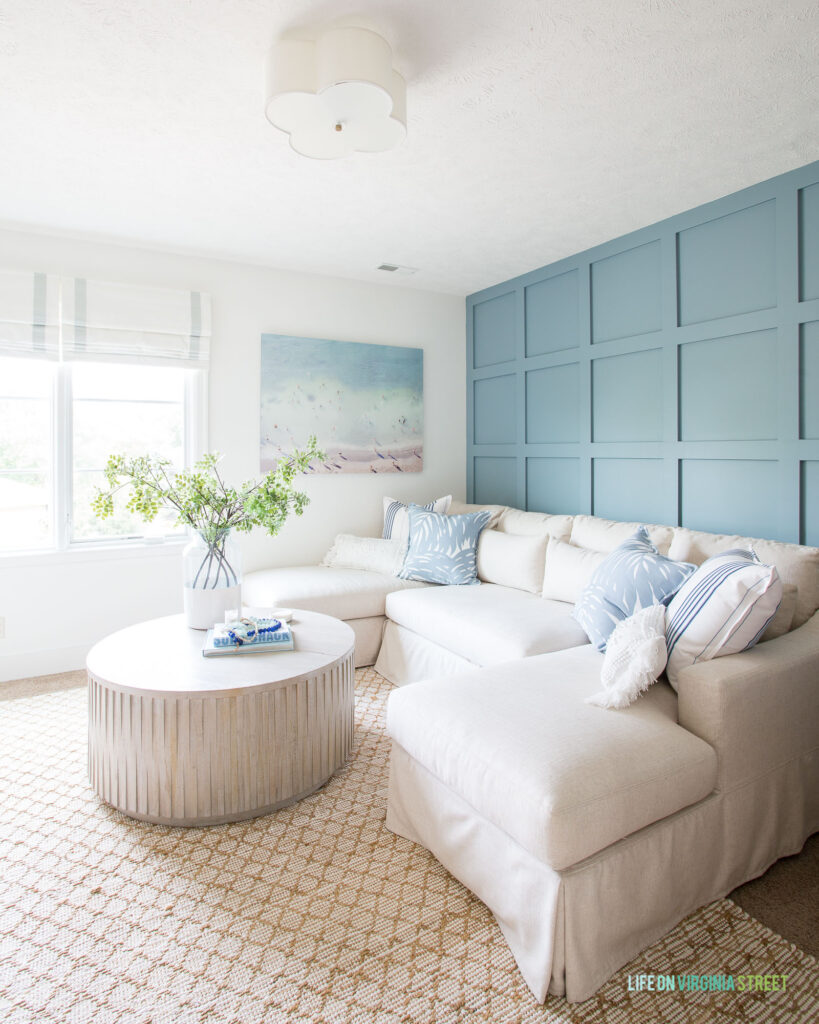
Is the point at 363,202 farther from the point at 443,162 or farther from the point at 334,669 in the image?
the point at 334,669

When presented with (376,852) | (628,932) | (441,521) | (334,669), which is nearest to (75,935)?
(376,852)

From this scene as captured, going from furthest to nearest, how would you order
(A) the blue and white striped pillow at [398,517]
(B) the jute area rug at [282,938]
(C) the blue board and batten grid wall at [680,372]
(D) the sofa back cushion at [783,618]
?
(A) the blue and white striped pillow at [398,517], (C) the blue board and batten grid wall at [680,372], (D) the sofa back cushion at [783,618], (B) the jute area rug at [282,938]

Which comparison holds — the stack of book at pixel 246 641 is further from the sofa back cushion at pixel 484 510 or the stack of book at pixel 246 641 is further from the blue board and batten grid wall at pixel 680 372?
the blue board and batten grid wall at pixel 680 372

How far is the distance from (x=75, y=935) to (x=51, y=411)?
9.07 feet

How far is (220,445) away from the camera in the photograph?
12.8 ft

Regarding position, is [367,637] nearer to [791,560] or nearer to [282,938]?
[282,938]

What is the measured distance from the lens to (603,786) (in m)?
1.46

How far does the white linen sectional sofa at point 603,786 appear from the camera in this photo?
1424 millimetres

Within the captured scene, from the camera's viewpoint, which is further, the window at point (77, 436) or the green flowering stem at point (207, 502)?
the window at point (77, 436)

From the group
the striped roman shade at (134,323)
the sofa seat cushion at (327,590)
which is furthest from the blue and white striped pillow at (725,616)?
the striped roman shade at (134,323)

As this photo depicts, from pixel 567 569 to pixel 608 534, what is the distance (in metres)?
0.28

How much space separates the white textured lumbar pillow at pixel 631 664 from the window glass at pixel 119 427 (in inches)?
112

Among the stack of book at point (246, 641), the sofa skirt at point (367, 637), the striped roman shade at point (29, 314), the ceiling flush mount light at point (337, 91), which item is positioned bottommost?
the sofa skirt at point (367, 637)

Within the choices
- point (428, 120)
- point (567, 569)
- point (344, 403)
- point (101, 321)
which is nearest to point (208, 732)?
point (567, 569)
